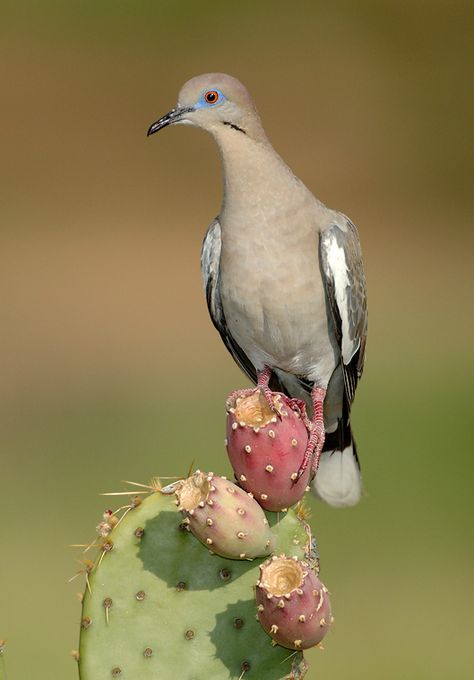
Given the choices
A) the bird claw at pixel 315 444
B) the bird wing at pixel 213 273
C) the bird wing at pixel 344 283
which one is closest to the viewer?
the bird claw at pixel 315 444

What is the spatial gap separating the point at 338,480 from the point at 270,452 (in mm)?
1646

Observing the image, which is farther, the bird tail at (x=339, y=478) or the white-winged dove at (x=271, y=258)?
the bird tail at (x=339, y=478)

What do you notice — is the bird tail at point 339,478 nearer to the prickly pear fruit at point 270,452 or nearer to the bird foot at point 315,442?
the bird foot at point 315,442

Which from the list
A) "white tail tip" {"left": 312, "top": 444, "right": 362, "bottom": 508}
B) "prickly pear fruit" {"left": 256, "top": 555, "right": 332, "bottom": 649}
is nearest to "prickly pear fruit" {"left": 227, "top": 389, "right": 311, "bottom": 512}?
"prickly pear fruit" {"left": 256, "top": 555, "right": 332, "bottom": 649}

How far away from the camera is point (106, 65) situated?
45.8 ft

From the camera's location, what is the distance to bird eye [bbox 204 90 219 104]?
13.1ft

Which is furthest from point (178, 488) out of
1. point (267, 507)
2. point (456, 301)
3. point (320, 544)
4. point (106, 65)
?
point (106, 65)

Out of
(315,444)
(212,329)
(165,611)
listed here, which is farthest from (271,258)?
(212,329)

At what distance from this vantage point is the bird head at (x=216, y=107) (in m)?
4.00

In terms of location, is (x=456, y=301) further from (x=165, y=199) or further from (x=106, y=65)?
(x=106, y=65)

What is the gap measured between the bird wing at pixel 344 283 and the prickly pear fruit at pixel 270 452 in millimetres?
1236

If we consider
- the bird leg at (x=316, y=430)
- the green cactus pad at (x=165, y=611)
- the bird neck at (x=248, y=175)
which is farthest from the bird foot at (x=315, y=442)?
the bird neck at (x=248, y=175)

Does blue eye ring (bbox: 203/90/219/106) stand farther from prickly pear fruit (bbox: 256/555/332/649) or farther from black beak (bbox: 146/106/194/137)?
prickly pear fruit (bbox: 256/555/332/649)

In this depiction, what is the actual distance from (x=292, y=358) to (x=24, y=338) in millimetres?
7674
